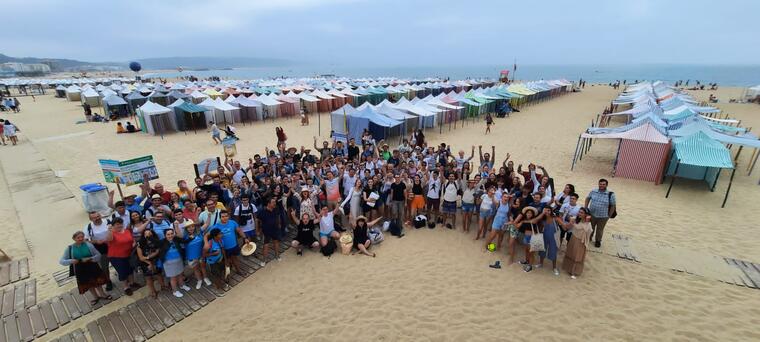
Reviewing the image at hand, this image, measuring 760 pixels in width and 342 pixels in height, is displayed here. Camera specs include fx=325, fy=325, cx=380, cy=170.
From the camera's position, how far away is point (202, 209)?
6.37 metres

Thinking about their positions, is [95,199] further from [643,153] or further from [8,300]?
[643,153]

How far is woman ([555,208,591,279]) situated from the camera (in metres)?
5.71

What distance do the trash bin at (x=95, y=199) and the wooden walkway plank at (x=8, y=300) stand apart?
9.08ft

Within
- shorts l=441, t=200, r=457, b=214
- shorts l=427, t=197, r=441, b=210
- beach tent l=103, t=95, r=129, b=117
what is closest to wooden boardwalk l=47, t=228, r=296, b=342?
shorts l=427, t=197, r=441, b=210

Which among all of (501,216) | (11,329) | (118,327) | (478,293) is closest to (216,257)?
(118,327)

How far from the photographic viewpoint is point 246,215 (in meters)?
6.29

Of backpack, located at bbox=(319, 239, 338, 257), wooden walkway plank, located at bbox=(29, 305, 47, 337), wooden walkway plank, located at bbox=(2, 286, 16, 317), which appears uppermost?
backpack, located at bbox=(319, 239, 338, 257)

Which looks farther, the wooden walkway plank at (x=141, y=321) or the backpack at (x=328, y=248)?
the backpack at (x=328, y=248)

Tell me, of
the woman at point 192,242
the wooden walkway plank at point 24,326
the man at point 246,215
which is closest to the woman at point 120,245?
the woman at point 192,242

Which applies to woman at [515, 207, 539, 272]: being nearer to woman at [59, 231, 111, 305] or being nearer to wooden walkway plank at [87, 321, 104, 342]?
wooden walkway plank at [87, 321, 104, 342]

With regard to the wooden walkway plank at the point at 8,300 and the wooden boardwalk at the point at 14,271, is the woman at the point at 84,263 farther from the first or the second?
the wooden boardwalk at the point at 14,271

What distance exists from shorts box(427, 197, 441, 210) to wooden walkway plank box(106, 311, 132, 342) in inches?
237

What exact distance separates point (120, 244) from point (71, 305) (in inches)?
54.1

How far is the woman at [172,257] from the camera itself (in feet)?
17.1
